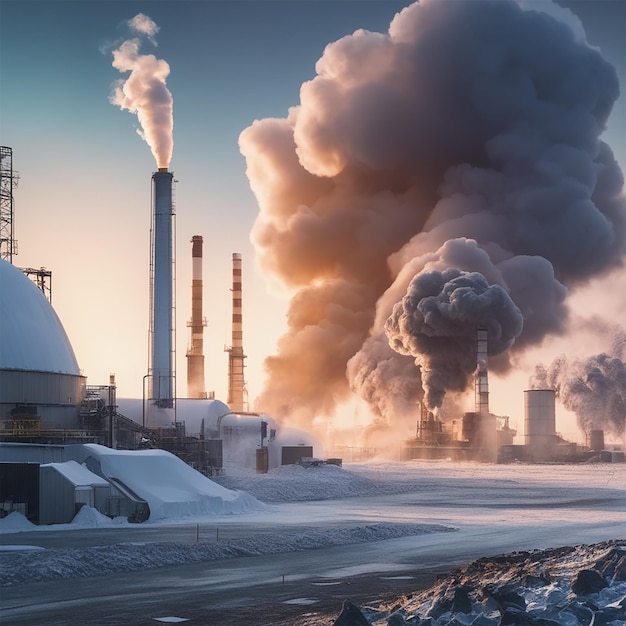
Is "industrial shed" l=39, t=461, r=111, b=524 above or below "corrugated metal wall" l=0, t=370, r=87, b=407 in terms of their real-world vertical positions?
below

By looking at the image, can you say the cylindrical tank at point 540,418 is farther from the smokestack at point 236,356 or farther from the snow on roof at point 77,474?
the snow on roof at point 77,474

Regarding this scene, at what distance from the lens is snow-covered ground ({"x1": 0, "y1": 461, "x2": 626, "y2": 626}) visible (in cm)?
2930

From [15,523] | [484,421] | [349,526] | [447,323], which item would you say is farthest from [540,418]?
[15,523]

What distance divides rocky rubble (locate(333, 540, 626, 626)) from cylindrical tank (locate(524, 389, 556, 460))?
389 feet

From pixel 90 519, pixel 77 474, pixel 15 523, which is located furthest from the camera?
pixel 77 474

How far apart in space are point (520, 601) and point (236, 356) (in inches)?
3826

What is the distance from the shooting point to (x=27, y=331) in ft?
196

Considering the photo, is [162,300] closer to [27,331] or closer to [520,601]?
[27,331]

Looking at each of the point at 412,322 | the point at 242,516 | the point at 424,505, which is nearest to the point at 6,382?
the point at 242,516

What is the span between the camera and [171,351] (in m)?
86.1

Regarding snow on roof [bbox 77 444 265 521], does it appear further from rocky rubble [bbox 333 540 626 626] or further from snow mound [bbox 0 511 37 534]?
rocky rubble [bbox 333 540 626 626]

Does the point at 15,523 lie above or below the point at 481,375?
below

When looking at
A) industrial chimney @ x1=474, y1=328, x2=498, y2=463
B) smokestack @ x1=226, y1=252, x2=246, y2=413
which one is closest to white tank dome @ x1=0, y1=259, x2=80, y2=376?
smokestack @ x1=226, y1=252, x2=246, y2=413

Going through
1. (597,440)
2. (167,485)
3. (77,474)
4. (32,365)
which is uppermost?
(32,365)
